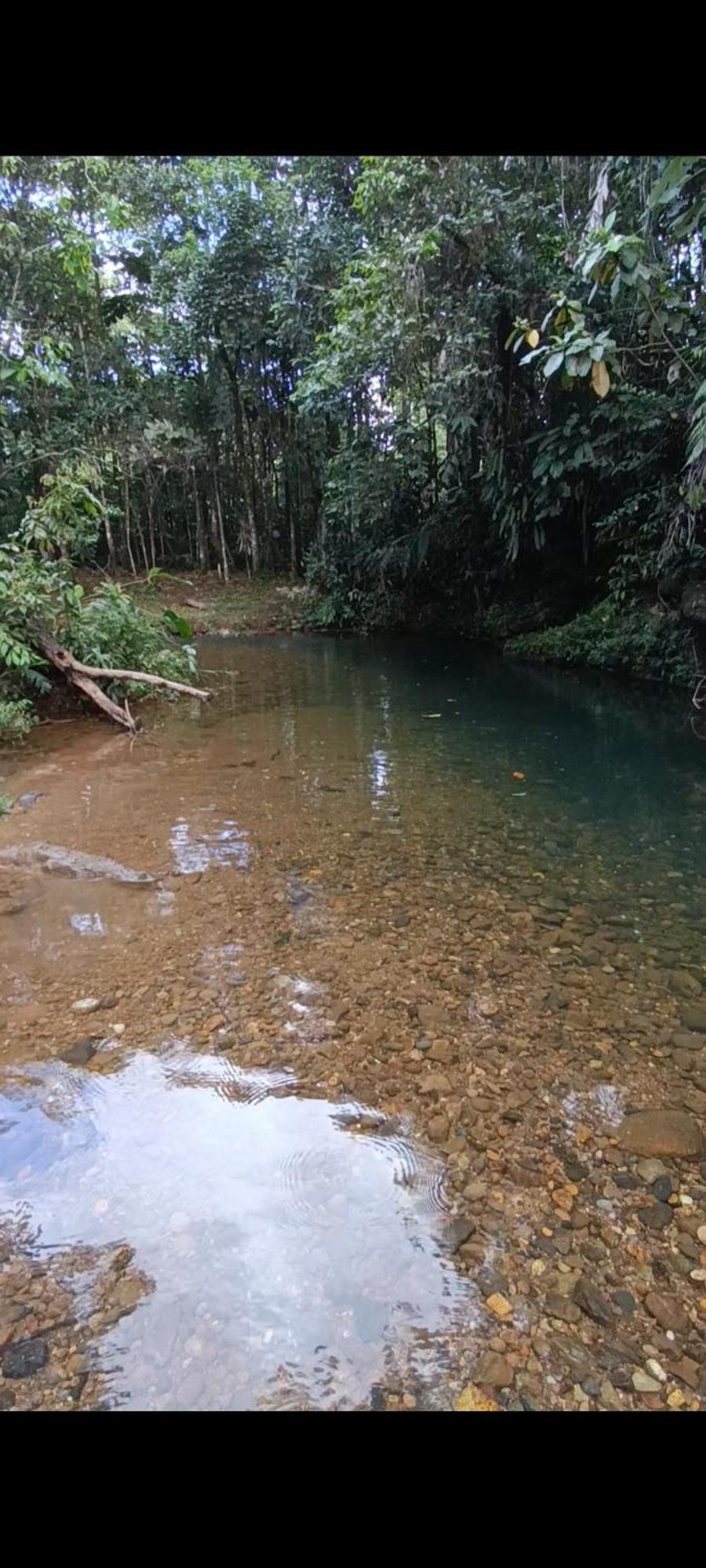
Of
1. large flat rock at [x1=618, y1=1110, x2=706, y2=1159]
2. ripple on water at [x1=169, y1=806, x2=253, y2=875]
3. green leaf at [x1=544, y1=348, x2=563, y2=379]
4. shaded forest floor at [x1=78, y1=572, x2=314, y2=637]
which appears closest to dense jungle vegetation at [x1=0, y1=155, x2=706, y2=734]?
green leaf at [x1=544, y1=348, x2=563, y2=379]

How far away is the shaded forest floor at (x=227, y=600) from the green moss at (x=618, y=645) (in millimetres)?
7250

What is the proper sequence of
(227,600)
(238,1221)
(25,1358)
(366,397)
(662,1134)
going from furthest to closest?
(227,600) < (366,397) < (662,1134) < (238,1221) < (25,1358)

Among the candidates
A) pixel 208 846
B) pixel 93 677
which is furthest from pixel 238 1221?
pixel 93 677

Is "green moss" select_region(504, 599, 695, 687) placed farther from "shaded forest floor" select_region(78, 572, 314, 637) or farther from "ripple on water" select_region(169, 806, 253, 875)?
"shaded forest floor" select_region(78, 572, 314, 637)

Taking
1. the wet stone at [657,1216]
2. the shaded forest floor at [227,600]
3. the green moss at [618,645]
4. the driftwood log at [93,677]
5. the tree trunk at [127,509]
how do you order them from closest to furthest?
the wet stone at [657,1216] → the driftwood log at [93,677] → the green moss at [618,645] → the shaded forest floor at [227,600] → the tree trunk at [127,509]

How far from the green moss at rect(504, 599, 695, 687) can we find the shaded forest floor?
7.25 m

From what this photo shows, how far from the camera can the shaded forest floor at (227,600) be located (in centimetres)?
1819

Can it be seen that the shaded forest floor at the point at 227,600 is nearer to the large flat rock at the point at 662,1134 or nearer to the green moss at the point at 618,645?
the green moss at the point at 618,645

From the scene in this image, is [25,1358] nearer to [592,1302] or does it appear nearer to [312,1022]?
[592,1302]

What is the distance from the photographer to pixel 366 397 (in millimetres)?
13516

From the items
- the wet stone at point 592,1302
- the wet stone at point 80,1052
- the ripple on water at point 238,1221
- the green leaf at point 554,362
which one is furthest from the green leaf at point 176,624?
the wet stone at point 592,1302

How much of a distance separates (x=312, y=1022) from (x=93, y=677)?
6.08 meters

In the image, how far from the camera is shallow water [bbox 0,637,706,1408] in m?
1.90
